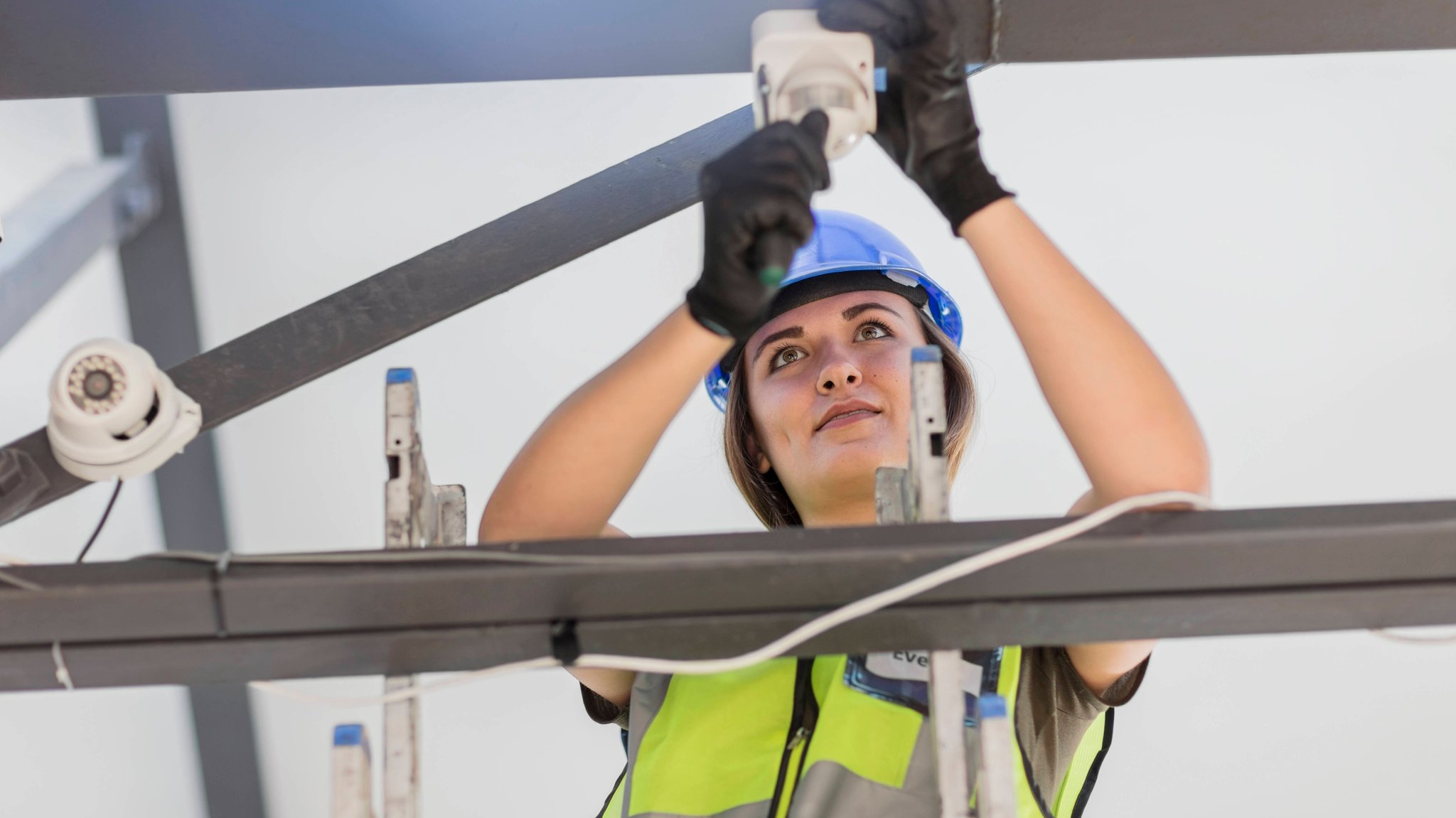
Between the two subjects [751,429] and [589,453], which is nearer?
[589,453]

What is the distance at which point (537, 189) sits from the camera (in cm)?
274

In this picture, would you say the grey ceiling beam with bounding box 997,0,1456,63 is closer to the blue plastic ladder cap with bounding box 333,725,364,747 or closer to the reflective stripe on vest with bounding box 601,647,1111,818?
the reflective stripe on vest with bounding box 601,647,1111,818

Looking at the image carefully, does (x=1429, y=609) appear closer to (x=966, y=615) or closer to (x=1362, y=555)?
(x=1362, y=555)

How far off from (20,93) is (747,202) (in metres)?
0.75

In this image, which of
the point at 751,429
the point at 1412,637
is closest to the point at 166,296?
the point at 751,429

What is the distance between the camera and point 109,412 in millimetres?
1060

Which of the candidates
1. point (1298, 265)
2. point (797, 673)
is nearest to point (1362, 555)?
point (797, 673)

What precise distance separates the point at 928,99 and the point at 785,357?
751 millimetres

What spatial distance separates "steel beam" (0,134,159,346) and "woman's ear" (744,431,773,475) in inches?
54.4

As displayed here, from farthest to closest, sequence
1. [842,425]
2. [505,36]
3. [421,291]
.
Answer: [842,425]
[421,291]
[505,36]

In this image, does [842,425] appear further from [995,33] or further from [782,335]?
[995,33]

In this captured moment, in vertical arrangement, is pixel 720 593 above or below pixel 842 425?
below

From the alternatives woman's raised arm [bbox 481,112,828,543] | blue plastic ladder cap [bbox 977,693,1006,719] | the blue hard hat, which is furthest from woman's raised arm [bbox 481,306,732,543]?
the blue hard hat

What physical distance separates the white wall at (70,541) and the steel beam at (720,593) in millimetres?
1719
